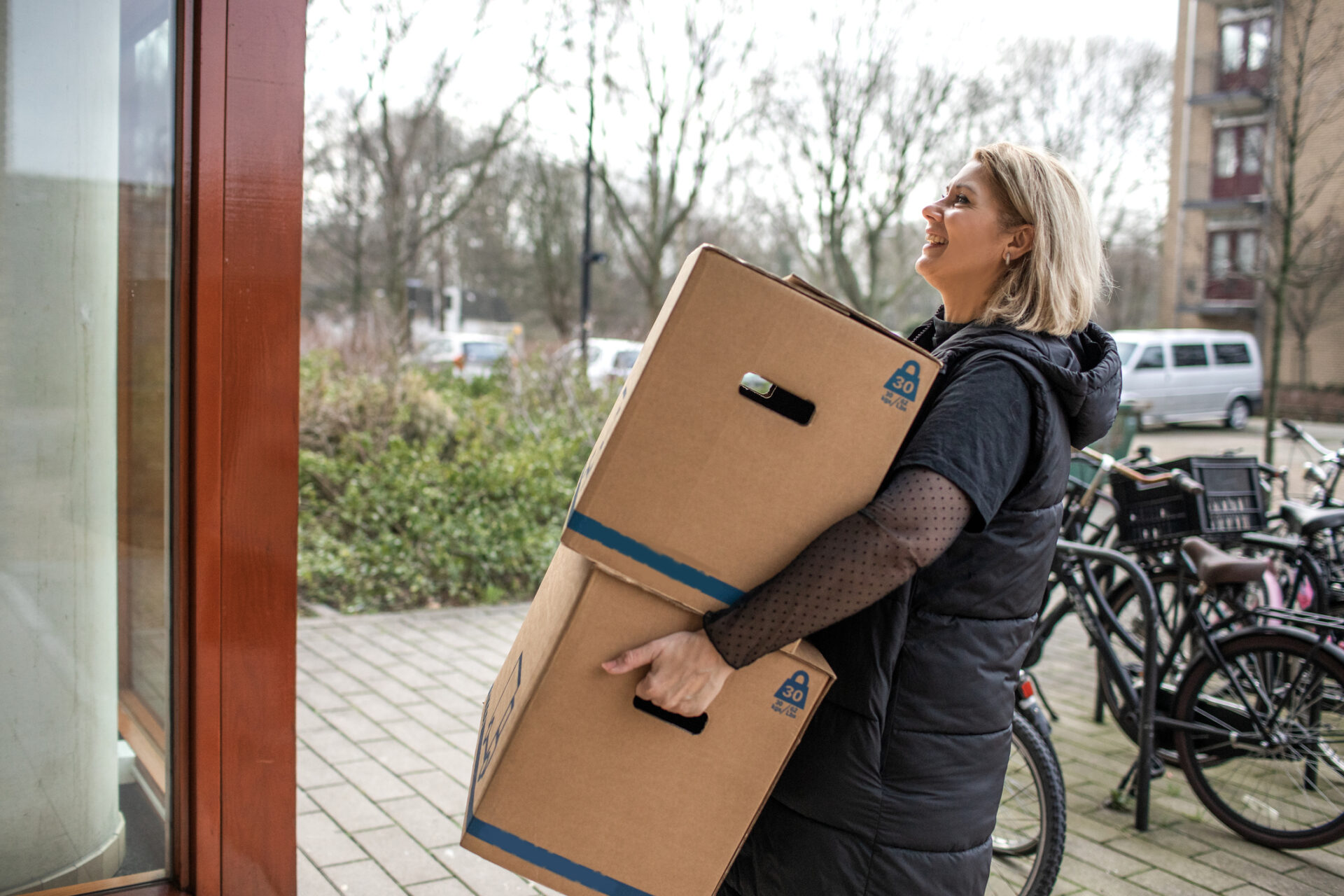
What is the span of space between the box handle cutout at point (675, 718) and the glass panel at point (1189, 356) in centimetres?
2157

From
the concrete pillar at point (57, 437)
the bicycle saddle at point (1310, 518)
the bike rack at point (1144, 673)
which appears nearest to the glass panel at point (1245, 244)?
the bicycle saddle at point (1310, 518)

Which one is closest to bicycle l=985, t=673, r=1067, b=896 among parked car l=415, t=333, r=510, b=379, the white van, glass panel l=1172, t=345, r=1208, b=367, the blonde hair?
the blonde hair

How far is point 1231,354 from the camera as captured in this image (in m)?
21.8

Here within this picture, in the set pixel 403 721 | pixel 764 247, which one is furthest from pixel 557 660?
pixel 764 247

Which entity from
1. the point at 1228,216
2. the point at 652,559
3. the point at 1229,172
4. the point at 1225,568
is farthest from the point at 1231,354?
the point at 652,559

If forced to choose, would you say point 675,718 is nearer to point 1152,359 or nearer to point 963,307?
point 963,307

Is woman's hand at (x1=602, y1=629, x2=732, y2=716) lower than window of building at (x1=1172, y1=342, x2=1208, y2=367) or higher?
lower

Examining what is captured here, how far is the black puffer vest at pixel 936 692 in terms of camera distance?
169 cm

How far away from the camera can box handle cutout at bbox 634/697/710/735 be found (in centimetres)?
161

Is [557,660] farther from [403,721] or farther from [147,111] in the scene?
[403,721]

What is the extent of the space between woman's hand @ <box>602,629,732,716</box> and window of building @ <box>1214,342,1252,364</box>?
22.8 meters

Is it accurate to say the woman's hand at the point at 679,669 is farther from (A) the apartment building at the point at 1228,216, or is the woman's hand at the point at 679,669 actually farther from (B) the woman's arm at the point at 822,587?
(A) the apartment building at the point at 1228,216

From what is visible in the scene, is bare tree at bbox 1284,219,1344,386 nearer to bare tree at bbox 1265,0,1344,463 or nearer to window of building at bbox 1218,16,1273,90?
window of building at bbox 1218,16,1273,90

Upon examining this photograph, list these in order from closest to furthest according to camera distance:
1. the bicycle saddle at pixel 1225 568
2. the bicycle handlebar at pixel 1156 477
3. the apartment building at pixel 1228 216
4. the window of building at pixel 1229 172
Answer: the bicycle saddle at pixel 1225 568
the bicycle handlebar at pixel 1156 477
the apartment building at pixel 1228 216
the window of building at pixel 1229 172
